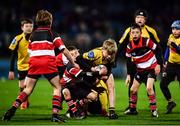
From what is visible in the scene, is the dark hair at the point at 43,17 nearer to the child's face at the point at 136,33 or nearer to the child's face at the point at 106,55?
the child's face at the point at 106,55

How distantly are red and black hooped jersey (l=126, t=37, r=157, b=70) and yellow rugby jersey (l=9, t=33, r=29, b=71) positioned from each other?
119 inches

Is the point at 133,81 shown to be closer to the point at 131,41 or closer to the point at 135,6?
the point at 131,41

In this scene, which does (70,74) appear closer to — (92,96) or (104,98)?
(92,96)

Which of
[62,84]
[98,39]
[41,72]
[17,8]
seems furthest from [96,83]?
[17,8]

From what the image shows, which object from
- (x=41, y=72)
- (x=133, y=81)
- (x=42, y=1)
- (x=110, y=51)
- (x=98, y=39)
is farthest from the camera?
(x=42, y=1)

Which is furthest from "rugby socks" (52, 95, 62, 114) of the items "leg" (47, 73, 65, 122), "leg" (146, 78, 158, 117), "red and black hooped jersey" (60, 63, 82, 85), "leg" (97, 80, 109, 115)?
"leg" (146, 78, 158, 117)

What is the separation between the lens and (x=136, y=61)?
12.9 m

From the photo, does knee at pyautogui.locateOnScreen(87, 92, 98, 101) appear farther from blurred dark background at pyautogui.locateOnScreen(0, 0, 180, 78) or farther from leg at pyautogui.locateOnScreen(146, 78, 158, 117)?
blurred dark background at pyautogui.locateOnScreen(0, 0, 180, 78)

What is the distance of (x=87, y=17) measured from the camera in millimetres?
29328

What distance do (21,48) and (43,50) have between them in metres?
3.72

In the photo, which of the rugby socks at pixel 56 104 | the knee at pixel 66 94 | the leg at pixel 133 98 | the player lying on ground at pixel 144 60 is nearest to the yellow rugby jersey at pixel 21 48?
the knee at pixel 66 94

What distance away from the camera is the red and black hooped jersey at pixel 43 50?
11266 mm

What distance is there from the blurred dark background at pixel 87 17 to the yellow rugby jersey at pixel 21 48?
38.2 feet

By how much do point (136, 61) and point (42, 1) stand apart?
17.7 meters
